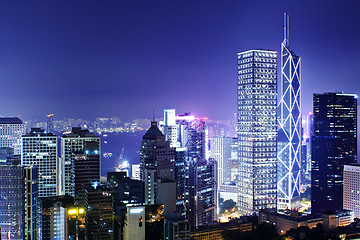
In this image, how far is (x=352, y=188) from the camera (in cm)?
1579

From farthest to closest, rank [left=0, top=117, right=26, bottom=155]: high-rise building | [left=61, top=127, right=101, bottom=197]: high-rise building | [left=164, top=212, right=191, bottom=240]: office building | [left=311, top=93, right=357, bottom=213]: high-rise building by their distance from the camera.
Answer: [left=0, top=117, right=26, bottom=155]: high-rise building
[left=311, top=93, right=357, bottom=213]: high-rise building
[left=61, top=127, right=101, bottom=197]: high-rise building
[left=164, top=212, right=191, bottom=240]: office building

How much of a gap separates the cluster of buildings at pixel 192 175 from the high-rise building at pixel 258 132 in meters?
0.04

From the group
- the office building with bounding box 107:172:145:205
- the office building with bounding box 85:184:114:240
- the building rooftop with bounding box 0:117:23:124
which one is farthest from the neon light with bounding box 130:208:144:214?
the building rooftop with bounding box 0:117:23:124

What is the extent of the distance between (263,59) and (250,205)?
5793 mm

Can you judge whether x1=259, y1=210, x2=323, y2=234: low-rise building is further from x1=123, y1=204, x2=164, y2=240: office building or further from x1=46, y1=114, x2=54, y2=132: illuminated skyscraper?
x1=46, y1=114, x2=54, y2=132: illuminated skyscraper

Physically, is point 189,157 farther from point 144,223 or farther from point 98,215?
point 98,215

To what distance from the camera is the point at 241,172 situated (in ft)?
54.8

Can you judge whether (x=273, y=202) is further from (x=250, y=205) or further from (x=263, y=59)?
(x=263, y=59)

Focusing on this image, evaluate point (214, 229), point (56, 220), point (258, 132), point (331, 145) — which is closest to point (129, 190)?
point (56, 220)

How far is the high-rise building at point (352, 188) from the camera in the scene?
1553 cm

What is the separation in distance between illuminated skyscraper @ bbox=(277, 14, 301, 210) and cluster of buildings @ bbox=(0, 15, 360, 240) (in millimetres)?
52

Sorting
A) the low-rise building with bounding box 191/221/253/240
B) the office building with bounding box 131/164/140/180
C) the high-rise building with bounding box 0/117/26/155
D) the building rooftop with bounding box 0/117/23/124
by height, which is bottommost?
the low-rise building with bounding box 191/221/253/240

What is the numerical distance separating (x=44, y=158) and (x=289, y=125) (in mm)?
12065

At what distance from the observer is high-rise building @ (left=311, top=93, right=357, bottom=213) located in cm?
1717
